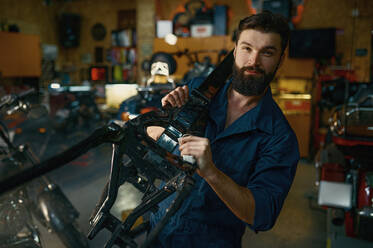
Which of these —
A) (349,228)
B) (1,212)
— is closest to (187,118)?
Answer: (1,212)

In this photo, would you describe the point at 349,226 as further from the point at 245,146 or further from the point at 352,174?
the point at 245,146

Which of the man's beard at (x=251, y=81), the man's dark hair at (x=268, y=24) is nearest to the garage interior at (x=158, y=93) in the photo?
the man's beard at (x=251, y=81)

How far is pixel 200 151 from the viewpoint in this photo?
72cm

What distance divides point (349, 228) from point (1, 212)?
194cm

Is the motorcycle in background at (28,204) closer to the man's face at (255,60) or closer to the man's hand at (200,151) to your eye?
the man's hand at (200,151)

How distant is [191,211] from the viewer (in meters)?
1.00

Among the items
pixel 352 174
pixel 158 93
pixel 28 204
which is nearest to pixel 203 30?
pixel 158 93

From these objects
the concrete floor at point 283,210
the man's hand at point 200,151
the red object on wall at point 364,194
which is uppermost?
the man's hand at point 200,151

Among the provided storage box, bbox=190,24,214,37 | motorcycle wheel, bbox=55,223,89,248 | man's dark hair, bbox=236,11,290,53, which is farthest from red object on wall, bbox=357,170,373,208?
storage box, bbox=190,24,214,37

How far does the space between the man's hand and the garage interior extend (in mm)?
142

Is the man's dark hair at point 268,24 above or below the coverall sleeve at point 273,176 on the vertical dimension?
above

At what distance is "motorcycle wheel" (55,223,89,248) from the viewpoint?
1.23 m

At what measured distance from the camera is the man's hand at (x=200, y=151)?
2.37 ft

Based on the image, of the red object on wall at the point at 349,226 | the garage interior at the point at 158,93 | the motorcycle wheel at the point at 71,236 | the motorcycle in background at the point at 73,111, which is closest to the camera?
the motorcycle wheel at the point at 71,236
